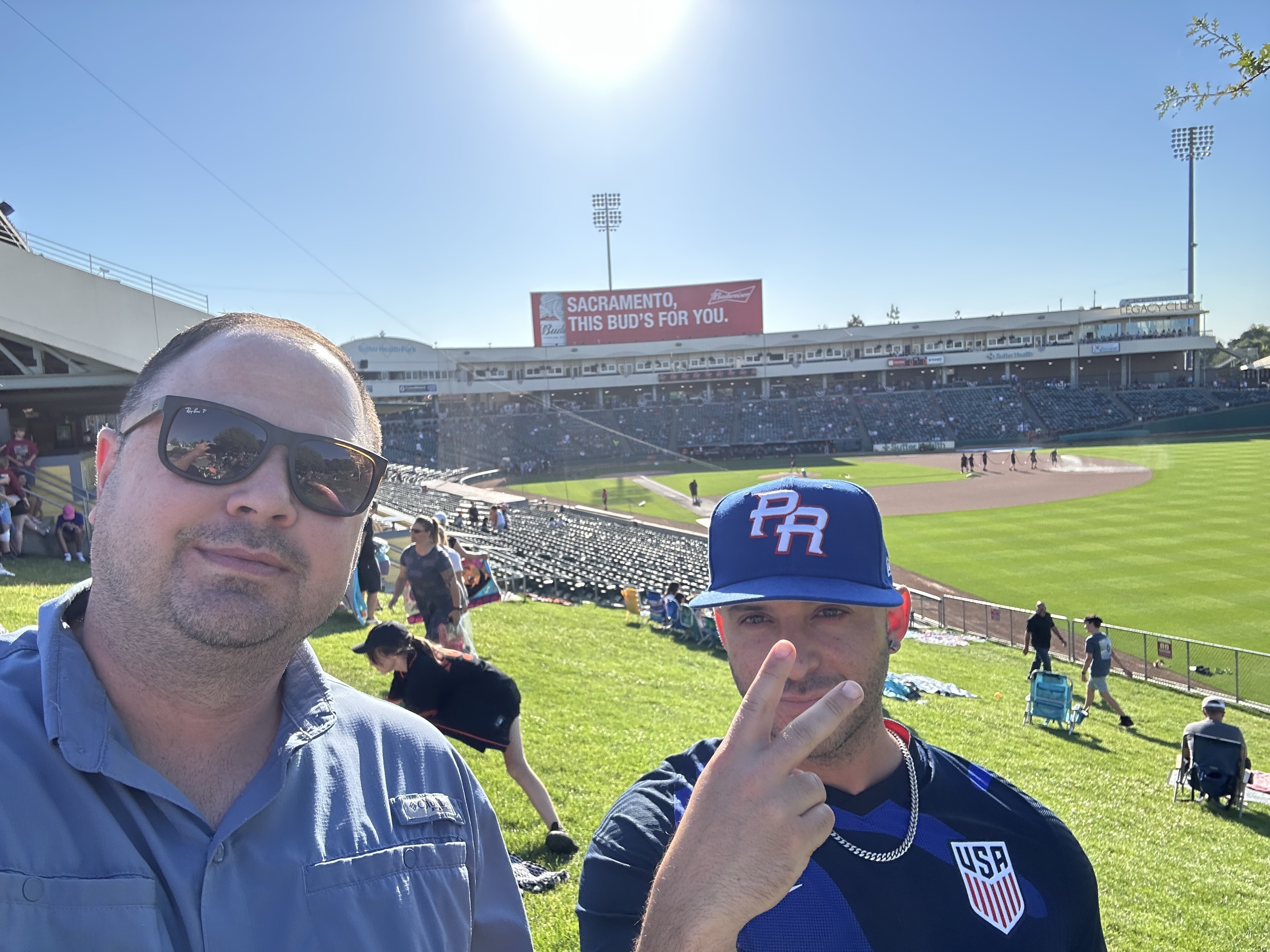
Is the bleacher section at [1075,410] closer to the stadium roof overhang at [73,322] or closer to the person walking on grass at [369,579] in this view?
the person walking on grass at [369,579]

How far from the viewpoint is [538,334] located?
81312 mm

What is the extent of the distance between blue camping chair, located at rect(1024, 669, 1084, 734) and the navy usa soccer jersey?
11006 mm

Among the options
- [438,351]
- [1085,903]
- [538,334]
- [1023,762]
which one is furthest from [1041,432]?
[1085,903]

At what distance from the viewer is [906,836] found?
188 centimetres

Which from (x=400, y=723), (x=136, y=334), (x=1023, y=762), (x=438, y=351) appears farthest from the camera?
(x=438, y=351)

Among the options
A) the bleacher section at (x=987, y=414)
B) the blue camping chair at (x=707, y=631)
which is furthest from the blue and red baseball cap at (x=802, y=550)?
the bleacher section at (x=987, y=414)

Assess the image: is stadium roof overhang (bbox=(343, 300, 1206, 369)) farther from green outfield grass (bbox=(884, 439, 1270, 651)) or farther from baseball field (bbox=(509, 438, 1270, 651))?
green outfield grass (bbox=(884, 439, 1270, 651))

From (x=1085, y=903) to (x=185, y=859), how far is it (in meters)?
2.04

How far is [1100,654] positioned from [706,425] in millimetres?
65262

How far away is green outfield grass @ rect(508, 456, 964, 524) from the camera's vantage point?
136 ft

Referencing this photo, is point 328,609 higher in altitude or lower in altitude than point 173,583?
lower

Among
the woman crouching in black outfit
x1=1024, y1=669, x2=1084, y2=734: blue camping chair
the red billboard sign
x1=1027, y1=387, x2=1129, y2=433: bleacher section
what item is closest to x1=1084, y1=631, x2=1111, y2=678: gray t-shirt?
x1=1024, y1=669, x2=1084, y2=734: blue camping chair

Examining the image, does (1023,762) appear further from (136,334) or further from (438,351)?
(438,351)

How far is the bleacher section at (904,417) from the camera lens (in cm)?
7319
